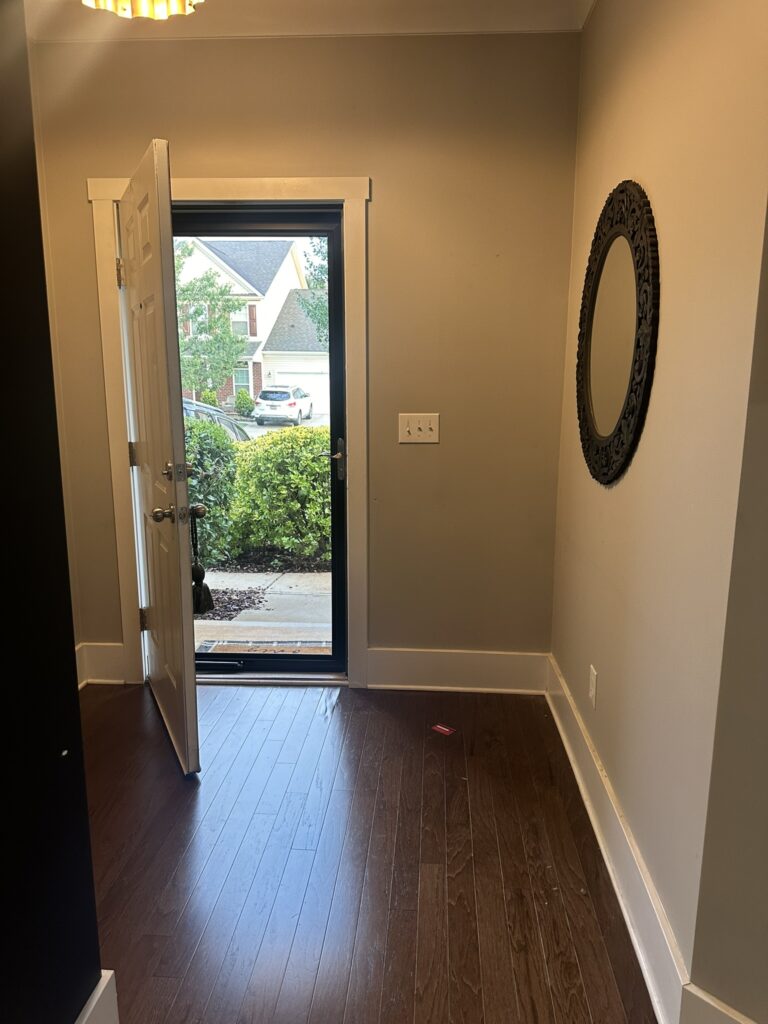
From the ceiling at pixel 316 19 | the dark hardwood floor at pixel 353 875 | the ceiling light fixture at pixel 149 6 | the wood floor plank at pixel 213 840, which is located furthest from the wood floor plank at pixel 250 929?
the ceiling at pixel 316 19

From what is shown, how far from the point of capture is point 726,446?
1.23m

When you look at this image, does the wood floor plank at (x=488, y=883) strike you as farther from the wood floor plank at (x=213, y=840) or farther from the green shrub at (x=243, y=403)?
the green shrub at (x=243, y=403)

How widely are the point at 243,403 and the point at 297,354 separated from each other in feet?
1.08

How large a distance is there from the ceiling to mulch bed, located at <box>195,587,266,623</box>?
2.28 m

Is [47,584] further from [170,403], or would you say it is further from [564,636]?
[564,636]

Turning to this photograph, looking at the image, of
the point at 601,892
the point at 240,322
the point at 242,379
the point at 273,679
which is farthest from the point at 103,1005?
the point at 240,322

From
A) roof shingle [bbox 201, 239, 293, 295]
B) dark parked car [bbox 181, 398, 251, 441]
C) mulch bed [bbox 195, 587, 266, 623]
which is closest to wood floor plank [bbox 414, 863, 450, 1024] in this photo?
mulch bed [bbox 195, 587, 266, 623]

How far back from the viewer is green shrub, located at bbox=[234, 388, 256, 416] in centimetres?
300

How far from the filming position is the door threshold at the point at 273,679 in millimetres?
3027

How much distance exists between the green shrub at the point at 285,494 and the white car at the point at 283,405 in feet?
0.20

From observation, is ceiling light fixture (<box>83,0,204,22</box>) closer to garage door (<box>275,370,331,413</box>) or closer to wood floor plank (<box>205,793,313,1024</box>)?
garage door (<box>275,370,331,413</box>)

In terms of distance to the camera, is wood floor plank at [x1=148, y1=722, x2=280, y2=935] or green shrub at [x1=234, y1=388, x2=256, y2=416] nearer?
wood floor plank at [x1=148, y1=722, x2=280, y2=935]

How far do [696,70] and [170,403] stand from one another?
157 centimetres

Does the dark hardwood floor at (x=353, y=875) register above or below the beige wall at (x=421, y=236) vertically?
below
